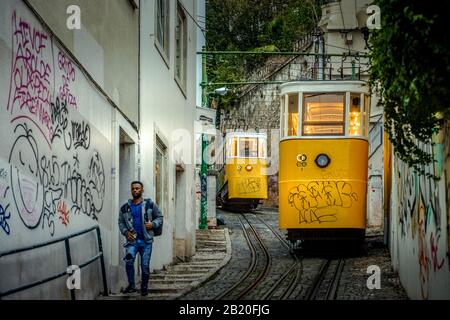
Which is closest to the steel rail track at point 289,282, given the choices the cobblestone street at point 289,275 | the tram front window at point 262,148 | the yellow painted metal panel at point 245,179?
the cobblestone street at point 289,275

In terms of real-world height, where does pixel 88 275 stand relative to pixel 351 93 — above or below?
below

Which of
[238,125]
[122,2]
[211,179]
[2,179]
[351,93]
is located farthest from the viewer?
[238,125]

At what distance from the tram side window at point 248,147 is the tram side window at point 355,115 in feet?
51.7

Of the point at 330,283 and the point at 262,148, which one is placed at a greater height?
the point at 262,148

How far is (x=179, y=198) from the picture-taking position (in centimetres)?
1911

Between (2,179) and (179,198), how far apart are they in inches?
491

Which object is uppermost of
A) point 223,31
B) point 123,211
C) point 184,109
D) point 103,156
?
point 223,31

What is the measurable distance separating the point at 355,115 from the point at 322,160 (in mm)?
1119

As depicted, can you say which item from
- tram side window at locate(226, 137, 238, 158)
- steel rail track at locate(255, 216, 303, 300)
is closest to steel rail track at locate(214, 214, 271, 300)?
steel rail track at locate(255, 216, 303, 300)

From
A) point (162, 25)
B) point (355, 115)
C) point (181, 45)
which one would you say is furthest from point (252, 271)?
point (181, 45)

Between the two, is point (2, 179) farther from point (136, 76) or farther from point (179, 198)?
point (179, 198)

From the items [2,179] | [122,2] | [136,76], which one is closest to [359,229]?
[136,76]

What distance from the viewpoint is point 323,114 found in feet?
57.1

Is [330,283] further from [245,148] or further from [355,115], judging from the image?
[245,148]
